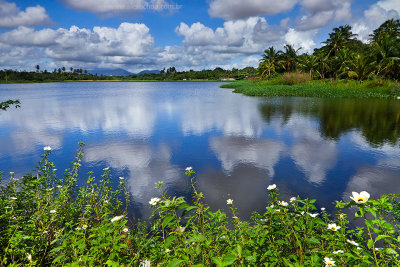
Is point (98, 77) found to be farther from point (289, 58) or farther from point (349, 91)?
point (349, 91)

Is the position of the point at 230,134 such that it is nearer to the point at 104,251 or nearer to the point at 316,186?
the point at 316,186

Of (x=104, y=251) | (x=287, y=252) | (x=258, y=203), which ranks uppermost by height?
(x=104, y=251)

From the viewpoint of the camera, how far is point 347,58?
44562 mm

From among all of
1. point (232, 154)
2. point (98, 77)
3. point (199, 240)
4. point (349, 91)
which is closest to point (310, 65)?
point (349, 91)

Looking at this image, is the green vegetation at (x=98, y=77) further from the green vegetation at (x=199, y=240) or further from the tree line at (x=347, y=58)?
the green vegetation at (x=199, y=240)

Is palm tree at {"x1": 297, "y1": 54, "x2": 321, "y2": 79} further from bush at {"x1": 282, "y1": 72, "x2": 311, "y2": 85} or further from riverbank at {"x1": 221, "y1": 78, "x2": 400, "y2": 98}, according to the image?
riverbank at {"x1": 221, "y1": 78, "x2": 400, "y2": 98}

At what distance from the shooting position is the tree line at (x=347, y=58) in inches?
1473

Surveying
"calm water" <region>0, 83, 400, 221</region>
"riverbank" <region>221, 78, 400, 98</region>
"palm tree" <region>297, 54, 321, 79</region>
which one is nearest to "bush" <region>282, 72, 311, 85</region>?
"palm tree" <region>297, 54, 321, 79</region>

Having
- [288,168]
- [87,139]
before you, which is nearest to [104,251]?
[288,168]

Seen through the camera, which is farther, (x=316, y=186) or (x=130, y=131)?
(x=130, y=131)

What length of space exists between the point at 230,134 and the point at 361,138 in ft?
22.9

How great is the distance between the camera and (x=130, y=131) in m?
14.0

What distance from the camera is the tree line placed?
37406mm

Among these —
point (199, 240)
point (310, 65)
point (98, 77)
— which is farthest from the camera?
point (98, 77)
